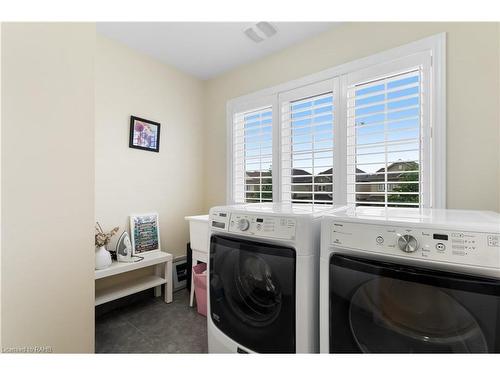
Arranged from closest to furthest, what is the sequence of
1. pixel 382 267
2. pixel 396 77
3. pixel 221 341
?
pixel 382 267, pixel 221 341, pixel 396 77

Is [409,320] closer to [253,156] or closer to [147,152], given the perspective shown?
[253,156]

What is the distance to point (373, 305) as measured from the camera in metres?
0.88

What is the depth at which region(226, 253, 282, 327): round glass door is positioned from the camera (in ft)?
3.77

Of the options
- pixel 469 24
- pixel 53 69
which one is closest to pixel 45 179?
pixel 53 69

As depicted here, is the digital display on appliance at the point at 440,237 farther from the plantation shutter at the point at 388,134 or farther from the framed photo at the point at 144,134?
the framed photo at the point at 144,134

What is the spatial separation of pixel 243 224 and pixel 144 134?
1.79 meters

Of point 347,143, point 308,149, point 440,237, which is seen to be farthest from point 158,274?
point 440,237

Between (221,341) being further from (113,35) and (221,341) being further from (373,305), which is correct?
(113,35)

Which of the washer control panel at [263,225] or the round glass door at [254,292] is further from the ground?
the washer control panel at [263,225]

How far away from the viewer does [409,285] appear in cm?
81

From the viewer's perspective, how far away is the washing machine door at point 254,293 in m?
1.08

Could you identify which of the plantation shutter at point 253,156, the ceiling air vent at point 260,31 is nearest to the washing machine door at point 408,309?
the plantation shutter at point 253,156
